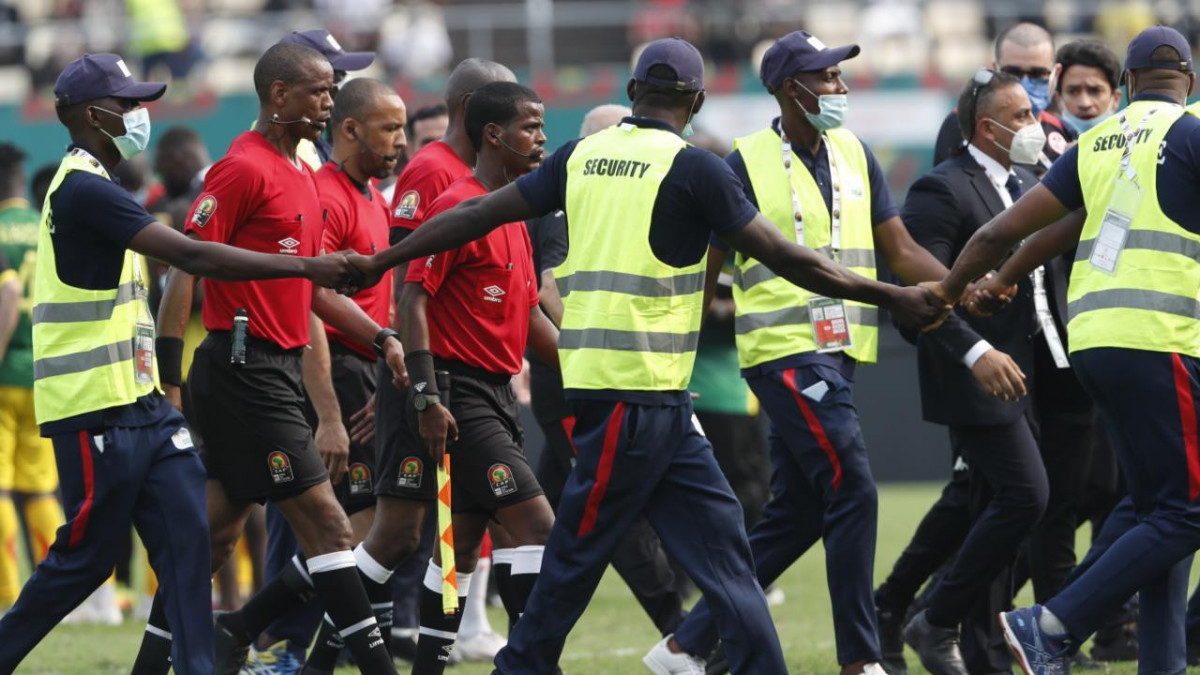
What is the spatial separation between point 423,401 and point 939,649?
2627 mm

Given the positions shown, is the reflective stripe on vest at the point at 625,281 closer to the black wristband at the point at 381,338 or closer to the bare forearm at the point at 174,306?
the black wristband at the point at 381,338

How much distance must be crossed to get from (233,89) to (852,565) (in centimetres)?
1373

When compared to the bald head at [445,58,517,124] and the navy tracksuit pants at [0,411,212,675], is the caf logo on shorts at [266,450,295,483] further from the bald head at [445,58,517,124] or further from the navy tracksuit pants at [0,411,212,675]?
the bald head at [445,58,517,124]

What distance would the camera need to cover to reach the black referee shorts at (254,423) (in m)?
7.11

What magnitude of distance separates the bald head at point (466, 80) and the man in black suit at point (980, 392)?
1.96m

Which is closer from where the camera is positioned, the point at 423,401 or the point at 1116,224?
the point at 1116,224

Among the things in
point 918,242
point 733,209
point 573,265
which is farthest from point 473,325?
point 918,242

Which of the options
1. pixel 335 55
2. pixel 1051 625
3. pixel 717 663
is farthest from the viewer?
pixel 335 55

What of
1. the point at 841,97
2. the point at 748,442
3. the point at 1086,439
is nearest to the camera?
the point at 841,97

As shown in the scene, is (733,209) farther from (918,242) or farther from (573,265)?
(918,242)

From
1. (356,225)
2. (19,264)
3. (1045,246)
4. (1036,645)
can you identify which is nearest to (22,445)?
(19,264)

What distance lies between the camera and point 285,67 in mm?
7410

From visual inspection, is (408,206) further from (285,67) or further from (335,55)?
(335,55)

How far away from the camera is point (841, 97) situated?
7.60m
